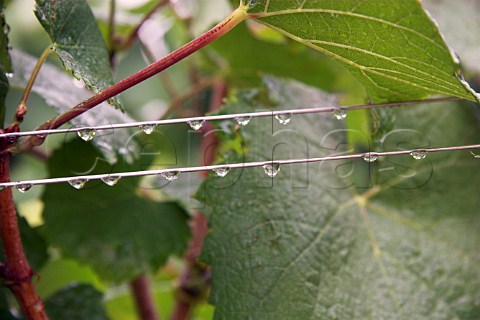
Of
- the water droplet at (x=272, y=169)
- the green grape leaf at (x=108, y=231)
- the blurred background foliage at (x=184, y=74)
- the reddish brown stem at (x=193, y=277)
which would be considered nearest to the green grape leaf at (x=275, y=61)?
the blurred background foliage at (x=184, y=74)

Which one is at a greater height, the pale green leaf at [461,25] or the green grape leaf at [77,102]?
the pale green leaf at [461,25]

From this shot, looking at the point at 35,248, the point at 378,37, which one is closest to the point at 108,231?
the point at 35,248

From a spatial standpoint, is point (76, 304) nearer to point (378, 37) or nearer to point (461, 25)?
point (378, 37)

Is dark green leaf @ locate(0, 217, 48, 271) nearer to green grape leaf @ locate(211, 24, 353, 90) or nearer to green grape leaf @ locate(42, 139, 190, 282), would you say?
green grape leaf @ locate(42, 139, 190, 282)

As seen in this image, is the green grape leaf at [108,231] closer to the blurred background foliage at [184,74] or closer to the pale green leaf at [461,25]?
the blurred background foliage at [184,74]

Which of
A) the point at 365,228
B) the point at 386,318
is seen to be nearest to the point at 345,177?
the point at 365,228

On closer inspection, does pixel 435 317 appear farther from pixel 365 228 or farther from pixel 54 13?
pixel 54 13

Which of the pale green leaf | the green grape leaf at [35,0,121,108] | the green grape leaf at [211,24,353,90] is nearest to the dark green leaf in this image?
the green grape leaf at [35,0,121,108]
